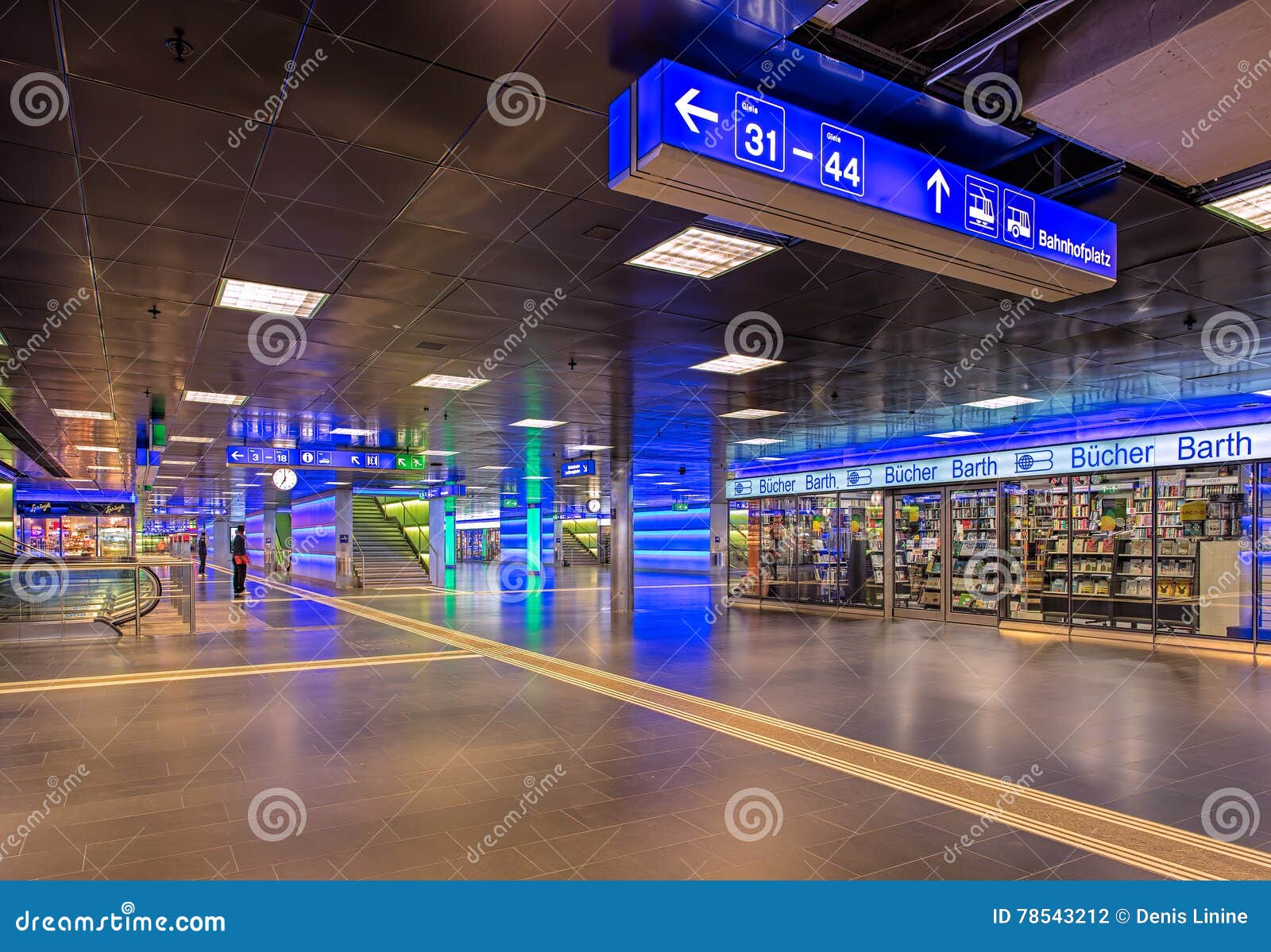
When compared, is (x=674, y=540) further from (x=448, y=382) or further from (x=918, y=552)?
(x=448, y=382)

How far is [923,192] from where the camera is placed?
327 cm

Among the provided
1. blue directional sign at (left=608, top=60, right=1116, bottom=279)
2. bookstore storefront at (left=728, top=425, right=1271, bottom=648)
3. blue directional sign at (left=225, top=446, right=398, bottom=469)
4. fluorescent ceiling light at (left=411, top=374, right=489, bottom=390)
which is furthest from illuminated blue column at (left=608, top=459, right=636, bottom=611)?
blue directional sign at (left=608, top=60, right=1116, bottom=279)

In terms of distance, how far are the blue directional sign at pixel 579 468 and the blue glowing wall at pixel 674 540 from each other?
17.4 metres

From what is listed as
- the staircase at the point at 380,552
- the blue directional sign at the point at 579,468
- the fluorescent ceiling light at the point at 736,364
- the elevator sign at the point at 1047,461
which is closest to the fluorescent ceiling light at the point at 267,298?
the fluorescent ceiling light at the point at 736,364

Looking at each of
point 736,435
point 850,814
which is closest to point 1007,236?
point 850,814

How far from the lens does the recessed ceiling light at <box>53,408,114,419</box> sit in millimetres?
11727

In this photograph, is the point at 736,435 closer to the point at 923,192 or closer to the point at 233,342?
the point at 233,342

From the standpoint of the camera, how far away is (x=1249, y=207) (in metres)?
4.66

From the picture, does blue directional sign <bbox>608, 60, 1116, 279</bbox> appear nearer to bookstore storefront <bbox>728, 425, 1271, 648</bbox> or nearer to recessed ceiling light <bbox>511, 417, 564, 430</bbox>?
bookstore storefront <bbox>728, 425, 1271, 648</bbox>

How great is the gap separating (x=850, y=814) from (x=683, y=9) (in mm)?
3851

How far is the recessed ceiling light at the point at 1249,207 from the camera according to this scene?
4504 millimetres

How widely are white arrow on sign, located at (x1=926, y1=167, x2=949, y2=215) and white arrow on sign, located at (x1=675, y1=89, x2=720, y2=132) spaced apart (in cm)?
110

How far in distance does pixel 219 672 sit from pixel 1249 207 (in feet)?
32.1

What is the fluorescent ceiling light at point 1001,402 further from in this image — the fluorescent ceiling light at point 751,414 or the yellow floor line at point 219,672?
the yellow floor line at point 219,672
